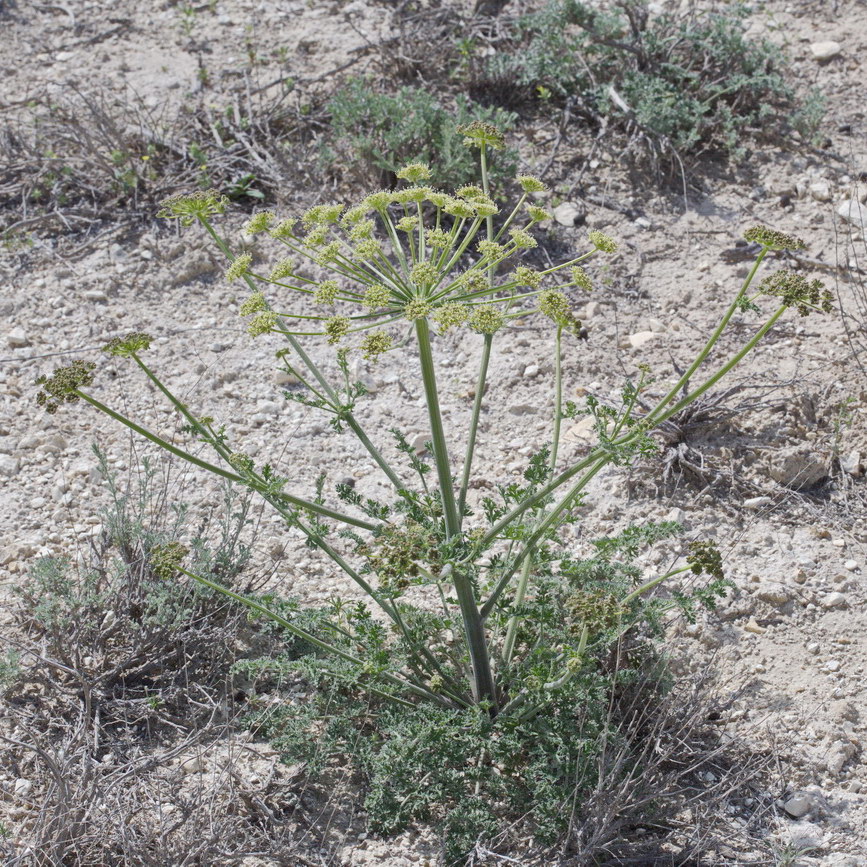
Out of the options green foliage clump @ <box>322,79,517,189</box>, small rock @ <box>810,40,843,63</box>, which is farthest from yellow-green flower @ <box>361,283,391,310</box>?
small rock @ <box>810,40,843,63</box>

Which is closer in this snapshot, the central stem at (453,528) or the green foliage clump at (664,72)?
the central stem at (453,528)

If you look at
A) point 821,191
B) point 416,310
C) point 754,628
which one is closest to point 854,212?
point 821,191

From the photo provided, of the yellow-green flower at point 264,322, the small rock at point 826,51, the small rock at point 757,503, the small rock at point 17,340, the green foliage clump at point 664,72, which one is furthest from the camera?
the small rock at point 826,51

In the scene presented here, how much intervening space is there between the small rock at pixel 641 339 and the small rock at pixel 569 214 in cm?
104

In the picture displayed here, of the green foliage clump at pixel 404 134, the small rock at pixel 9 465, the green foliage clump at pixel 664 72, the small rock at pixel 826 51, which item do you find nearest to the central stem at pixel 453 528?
the small rock at pixel 9 465

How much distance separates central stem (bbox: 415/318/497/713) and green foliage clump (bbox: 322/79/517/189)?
9.28ft

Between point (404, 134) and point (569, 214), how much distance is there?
3.75ft

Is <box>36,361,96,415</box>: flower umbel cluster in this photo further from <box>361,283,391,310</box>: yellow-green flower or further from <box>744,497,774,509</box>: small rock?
<box>744,497,774,509</box>: small rock

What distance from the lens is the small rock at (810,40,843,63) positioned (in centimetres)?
655

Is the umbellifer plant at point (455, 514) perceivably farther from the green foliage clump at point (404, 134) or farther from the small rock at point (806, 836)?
the green foliage clump at point (404, 134)

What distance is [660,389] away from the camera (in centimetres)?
478

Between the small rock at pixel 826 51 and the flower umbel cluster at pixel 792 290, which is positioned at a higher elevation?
the flower umbel cluster at pixel 792 290

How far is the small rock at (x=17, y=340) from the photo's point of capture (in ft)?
16.9

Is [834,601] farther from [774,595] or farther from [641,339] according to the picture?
[641,339]
